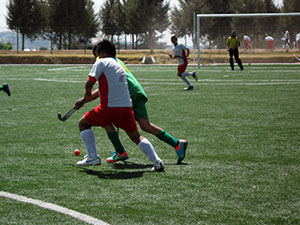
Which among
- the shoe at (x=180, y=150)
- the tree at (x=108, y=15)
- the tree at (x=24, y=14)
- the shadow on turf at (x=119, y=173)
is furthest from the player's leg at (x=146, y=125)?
the tree at (x=108, y=15)

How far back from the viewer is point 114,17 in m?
69.3

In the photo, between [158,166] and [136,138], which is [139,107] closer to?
[136,138]

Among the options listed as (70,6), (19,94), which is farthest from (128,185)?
(70,6)

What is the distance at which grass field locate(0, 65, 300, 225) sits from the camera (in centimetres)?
474

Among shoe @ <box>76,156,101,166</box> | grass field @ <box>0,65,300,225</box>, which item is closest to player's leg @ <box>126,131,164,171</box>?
grass field @ <box>0,65,300,225</box>

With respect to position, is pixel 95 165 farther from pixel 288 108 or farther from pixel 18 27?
pixel 18 27

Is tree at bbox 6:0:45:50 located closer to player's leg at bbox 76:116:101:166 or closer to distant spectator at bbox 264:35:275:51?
distant spectator at bbox 264:35:275:51

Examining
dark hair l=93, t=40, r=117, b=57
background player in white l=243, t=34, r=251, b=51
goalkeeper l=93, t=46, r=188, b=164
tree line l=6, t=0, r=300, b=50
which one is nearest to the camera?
dark hair l=93, t=40, r=117, b=57

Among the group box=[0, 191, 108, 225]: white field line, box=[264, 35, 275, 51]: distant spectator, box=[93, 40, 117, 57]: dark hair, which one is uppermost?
box=[264, 35, 275, 51]: distant spectator

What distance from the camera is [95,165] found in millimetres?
6809

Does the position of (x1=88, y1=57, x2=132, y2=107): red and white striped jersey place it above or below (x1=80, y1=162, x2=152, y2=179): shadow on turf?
above

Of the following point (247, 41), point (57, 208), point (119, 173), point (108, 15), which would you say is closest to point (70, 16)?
point (108, 15)

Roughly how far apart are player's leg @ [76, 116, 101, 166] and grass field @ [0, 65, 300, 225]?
0.16 metres

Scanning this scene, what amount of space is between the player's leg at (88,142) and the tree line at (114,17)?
48.1 m
